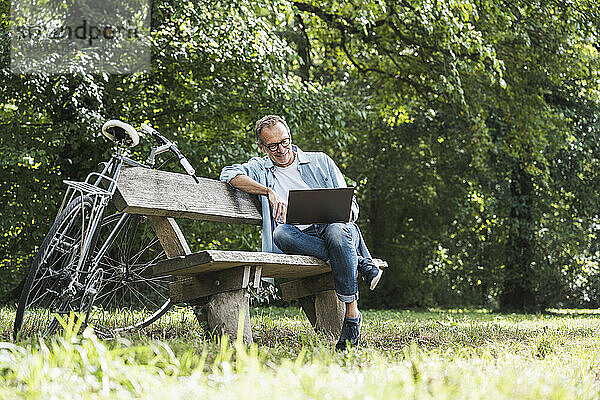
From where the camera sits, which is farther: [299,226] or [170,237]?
[299,226]

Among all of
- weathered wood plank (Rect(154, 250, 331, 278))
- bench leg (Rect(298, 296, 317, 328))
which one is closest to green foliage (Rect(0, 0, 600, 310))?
bench leg (Rect(298, 296, 317, 328))

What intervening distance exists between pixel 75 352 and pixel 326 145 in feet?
40.4

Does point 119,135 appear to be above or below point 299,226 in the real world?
above

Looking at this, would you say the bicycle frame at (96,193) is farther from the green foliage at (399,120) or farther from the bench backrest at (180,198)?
the green foliage at (399,120)

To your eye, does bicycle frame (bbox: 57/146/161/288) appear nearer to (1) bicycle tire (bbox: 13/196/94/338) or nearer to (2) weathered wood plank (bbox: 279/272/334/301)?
(1) bicycle tire (bbox: 13/196/94/338)

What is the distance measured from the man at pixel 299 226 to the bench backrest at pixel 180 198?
9cm

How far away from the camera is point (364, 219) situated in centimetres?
1598

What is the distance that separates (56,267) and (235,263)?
1288 millimetres

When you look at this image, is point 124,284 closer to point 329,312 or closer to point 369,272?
point 329,312

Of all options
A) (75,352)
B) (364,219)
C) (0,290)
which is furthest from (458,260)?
(75,352)

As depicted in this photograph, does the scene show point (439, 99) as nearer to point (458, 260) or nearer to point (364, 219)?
point (364, 219)

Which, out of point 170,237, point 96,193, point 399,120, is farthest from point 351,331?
point 399,120

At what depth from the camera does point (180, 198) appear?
4000 mm

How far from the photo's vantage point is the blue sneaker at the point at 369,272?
3941mm
